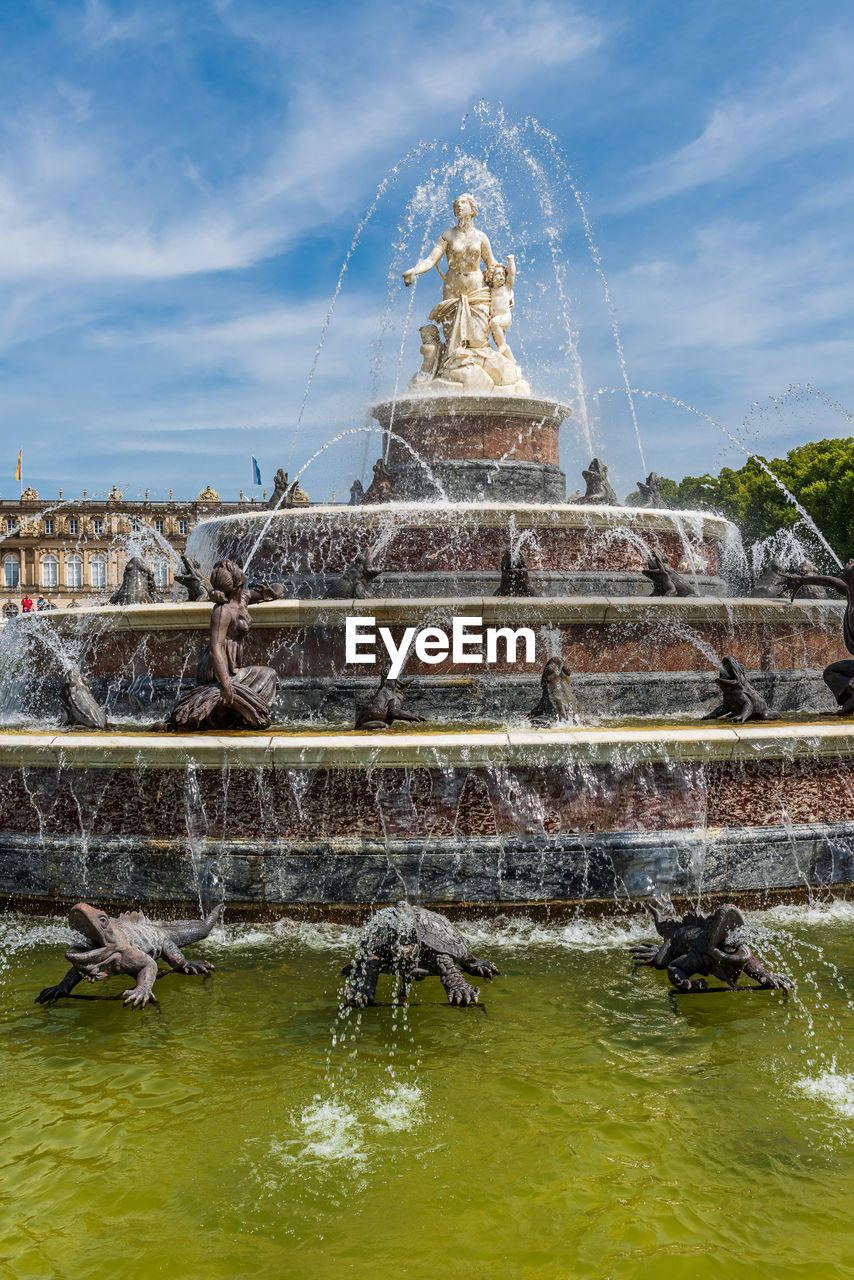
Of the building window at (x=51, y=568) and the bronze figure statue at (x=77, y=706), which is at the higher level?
the building window at (x=51, y=568)

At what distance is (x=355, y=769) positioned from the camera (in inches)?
314

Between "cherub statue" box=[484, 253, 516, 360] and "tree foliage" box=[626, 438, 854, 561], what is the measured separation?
78.6ft

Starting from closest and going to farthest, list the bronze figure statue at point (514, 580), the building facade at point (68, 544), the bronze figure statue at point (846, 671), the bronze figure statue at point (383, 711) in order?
the bronze figure statue at point (383, 711) < the bronze figure statue at point (846, 671) < the bronze figure statue at point (514, 580) < the building facade at point (68, 544)

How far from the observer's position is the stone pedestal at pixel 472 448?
1748 centimetres

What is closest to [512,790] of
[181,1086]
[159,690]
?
[181,1086]

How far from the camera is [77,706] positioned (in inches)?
406

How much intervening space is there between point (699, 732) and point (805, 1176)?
424 cm

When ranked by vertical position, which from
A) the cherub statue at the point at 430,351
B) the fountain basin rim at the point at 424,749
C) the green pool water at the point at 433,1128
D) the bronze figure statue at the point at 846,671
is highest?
the cherub statue at the point at 430,351

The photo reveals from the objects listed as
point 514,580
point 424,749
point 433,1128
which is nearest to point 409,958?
point 433,1128

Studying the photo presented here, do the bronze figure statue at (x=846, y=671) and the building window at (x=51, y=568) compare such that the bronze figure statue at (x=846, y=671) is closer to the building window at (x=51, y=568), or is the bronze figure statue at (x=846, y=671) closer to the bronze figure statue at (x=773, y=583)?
the bronze figure statue at (x=773, y=583)

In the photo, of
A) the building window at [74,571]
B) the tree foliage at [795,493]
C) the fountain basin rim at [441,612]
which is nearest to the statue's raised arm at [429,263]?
the fountain basin rim at [441,612]

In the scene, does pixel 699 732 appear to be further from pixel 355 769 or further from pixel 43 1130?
pixel 43 1130

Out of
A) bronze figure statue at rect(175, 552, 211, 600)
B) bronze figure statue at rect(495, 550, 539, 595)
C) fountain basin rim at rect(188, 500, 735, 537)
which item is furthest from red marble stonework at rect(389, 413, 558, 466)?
bronze figure statue at rect(495, 550, 539, 595)

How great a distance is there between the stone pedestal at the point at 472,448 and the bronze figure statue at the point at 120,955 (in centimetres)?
1157
